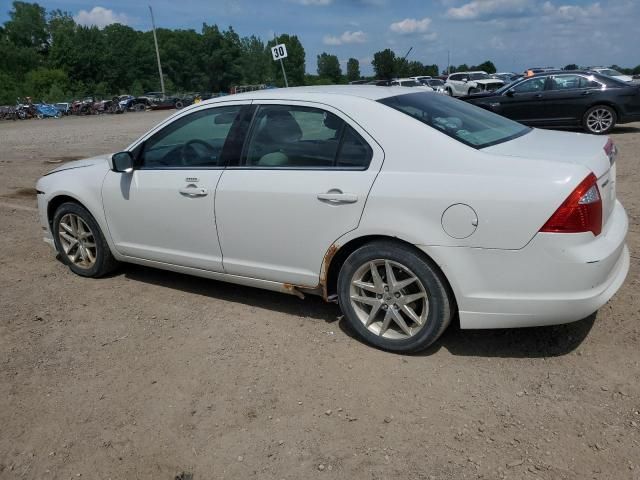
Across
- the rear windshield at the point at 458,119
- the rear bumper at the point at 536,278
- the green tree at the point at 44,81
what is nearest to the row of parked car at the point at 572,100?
the rear windshield at the point at 458,119

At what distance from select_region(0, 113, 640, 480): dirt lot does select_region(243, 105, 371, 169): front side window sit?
1171mm

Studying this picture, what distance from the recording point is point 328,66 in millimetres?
136875

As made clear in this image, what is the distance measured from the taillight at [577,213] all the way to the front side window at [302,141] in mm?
1128

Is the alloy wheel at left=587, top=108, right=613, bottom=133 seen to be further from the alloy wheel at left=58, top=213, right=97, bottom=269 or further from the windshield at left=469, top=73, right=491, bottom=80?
the windshield at left=469, top=73, right=491, bottom=80

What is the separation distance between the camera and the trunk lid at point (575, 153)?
10.2 feet

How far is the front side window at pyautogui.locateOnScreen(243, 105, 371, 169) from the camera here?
3518 mm

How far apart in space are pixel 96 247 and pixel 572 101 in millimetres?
11550

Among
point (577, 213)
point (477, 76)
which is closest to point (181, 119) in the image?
point (577, 213)

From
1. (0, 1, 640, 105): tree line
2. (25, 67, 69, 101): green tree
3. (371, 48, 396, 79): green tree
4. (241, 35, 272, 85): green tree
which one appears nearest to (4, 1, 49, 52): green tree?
(0, 1, 640, 105): tree line

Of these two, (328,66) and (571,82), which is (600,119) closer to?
(571,82)

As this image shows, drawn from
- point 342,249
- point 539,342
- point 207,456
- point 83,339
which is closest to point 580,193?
point 539,342

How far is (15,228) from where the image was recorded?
7.18 m

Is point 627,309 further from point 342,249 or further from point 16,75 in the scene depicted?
point 16,75

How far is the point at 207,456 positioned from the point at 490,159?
2.15 metres
